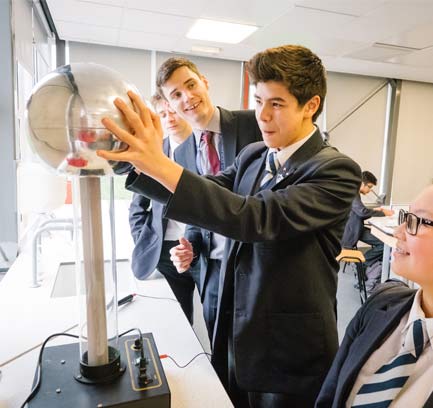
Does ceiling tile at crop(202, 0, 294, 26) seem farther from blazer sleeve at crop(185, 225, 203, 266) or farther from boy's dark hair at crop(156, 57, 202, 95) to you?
blazer sleeve at crop(185, 225, 203, 266)

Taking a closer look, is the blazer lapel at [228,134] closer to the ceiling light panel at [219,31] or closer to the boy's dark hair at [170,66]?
the boy's dark hair at [170,66]

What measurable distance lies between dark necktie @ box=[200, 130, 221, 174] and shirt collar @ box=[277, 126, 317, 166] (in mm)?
618

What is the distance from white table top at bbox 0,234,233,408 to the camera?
0.81 metres

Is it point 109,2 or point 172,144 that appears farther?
point 109,2

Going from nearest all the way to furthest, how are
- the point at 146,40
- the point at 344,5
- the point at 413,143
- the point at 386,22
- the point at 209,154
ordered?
the point at 209,154
the point at 344,5
the point at 386,22
the point at 146,40
the point at 413,143

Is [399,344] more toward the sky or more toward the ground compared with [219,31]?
more toward the ground

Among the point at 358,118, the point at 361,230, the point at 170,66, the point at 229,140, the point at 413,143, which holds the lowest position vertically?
the point at 361,230

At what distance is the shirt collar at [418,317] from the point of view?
2.56ft

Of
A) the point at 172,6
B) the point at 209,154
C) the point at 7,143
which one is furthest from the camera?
the point at 172,6

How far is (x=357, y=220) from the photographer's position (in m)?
3.87

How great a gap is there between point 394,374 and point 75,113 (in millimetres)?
833

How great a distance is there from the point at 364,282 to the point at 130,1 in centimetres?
339

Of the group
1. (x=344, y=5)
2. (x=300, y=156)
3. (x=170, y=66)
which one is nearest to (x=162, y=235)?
(x=170, y=66)

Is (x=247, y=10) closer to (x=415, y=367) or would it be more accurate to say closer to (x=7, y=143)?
(x=7, y=143)
